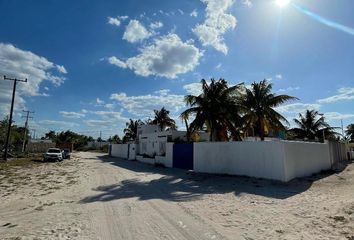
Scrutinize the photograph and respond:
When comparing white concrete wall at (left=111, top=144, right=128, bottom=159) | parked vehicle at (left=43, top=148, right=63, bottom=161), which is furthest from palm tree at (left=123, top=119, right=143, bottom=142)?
parked vehicle at (left=43, top=148, right=63, bottom=161)

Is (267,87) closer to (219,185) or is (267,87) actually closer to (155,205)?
(219,185)

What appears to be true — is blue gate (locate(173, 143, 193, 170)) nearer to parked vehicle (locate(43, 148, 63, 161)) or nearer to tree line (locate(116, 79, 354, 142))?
tree line (locate(116, 79, 354, 142))

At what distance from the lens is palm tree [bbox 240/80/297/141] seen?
1030 inches

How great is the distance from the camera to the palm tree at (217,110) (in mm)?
24547

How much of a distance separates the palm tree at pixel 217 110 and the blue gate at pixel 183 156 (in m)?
1.67

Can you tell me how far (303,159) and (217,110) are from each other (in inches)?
335

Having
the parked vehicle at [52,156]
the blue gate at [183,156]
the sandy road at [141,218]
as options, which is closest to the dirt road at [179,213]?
the sandy road at [141,218]

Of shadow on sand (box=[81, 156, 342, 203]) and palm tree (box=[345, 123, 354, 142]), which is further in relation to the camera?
palm tree (box=[345, 123, 354, 142])

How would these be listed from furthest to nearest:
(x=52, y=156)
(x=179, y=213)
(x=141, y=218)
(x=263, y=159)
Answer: (x=52, y=156), (x=263, y=159), (x=179, y=213), (x=141, y=218)

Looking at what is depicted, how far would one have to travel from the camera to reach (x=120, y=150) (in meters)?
54.6

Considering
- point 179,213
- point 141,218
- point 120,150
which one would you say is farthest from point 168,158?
point 120,150

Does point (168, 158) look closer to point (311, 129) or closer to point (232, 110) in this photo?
point (232, 110)

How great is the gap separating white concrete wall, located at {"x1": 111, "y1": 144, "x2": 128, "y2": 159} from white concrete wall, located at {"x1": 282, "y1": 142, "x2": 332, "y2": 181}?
33.5 metres

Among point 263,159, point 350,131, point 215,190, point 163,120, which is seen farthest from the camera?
point 350,131
